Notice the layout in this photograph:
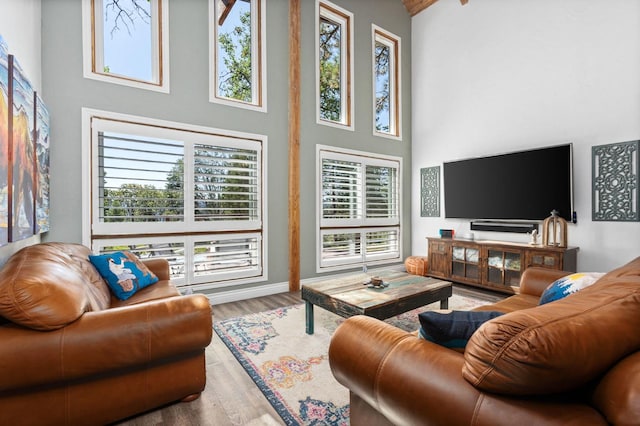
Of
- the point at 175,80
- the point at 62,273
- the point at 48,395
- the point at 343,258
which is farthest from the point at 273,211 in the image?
the point at 48,395

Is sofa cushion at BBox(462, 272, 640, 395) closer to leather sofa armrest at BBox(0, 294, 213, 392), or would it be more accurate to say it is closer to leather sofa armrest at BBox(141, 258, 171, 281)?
leather sofa armrest at BBox(0, 294, 213, 392)

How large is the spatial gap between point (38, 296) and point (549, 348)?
187cm

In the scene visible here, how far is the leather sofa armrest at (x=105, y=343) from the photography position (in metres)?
1.30

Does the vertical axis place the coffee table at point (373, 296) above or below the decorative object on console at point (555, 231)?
below

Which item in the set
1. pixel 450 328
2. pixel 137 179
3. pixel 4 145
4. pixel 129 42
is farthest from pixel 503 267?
pixel 129 42

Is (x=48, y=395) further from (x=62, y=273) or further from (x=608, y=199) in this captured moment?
(x=608, y=199)

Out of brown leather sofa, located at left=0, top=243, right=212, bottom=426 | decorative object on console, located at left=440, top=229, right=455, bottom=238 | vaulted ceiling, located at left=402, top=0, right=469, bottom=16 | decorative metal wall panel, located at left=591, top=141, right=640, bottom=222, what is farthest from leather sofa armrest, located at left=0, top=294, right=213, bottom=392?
vaulted ceiling, located at left=402, top=0, right=469, bottom=16

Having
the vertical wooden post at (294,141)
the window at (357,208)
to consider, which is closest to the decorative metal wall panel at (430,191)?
the window at (357,208)

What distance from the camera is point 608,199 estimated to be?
3.56 m

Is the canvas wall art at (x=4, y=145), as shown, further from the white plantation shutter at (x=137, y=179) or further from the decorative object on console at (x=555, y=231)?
the decorative object on console at (x=555, y=231)

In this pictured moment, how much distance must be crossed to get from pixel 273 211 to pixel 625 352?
11.9 ft

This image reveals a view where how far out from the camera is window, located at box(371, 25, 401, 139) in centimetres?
546

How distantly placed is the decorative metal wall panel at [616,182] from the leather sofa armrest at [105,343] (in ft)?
14.2

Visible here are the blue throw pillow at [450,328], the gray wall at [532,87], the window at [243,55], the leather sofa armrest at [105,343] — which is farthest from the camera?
the window at [243,55]
